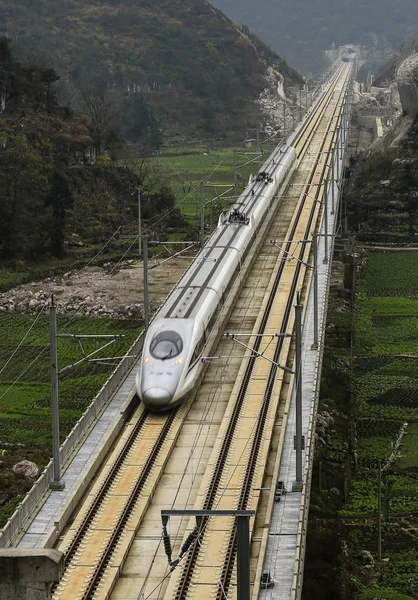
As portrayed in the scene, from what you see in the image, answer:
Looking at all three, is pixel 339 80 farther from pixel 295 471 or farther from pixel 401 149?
pixel 295 471

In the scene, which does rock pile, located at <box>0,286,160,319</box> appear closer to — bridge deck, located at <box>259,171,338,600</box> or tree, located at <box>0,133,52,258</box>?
tree, located at <box>0,133,52,258</box>

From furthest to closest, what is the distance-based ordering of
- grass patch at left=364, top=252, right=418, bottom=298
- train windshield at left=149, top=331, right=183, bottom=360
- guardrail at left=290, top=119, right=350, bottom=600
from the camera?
grass patch at left=364, top=252, right=418, bottom=298
train windshield at left=149, top=331, right=183, bottom=360
guardrail at left=290, top=119, right=350, bottom=600

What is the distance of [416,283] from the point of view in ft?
242

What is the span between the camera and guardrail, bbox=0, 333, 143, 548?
98.9ft

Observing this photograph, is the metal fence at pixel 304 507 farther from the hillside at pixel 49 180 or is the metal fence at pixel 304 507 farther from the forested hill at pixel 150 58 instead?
the forested hill at pixel 150 58

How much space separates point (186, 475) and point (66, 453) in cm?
331

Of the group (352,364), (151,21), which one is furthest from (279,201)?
(151,21)

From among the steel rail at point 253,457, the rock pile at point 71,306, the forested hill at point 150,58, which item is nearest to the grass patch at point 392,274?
the rock pile at point 71,306

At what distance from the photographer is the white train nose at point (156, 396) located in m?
37.9

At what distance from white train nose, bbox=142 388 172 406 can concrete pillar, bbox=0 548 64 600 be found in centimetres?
1517

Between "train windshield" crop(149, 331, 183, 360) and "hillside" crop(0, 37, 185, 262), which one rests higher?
"train windshield" crop(149, 331, 183, 360)

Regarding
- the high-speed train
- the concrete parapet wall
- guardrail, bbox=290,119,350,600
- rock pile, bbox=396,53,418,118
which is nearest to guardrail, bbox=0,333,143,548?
the high-speed train

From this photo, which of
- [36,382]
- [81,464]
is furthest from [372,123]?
[81,464]

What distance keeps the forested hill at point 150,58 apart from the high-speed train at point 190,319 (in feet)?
265
